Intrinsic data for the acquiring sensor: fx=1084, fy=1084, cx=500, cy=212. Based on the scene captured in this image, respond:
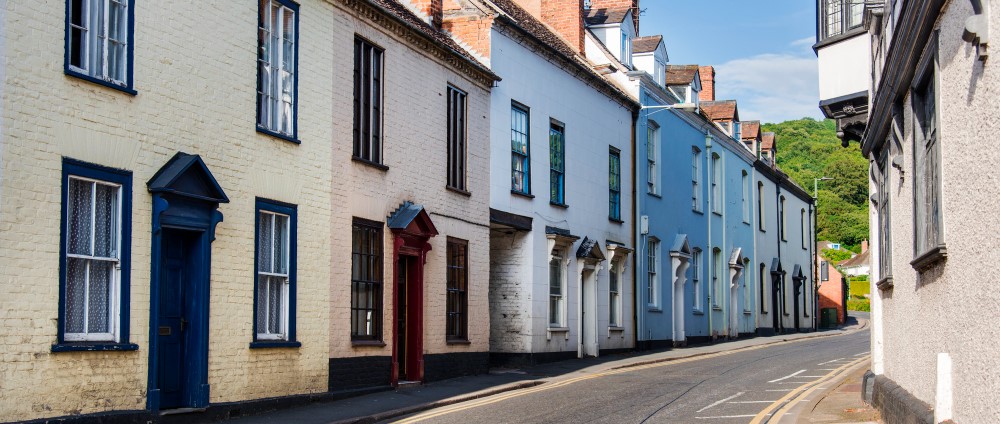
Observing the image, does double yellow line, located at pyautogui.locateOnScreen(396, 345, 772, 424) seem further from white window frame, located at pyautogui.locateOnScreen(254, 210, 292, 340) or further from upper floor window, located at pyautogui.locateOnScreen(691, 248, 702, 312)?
upper floor window, located at pyautogui.locateOnScreen(691, 248, 702, 312)

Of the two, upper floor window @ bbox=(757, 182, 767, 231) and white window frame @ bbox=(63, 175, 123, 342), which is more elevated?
upper floor window @ bbox=(757, 182, 767, 231)

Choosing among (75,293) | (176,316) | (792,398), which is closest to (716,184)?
(792,398)

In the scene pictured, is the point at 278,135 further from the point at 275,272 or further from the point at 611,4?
the point at 611,4

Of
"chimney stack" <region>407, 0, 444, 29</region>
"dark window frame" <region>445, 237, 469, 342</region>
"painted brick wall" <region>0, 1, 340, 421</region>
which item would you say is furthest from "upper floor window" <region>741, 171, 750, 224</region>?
"painted brick wall" <region>0, 1, 340, 421</region>

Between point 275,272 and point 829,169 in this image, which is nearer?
point 275,272

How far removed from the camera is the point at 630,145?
3061 centimetres

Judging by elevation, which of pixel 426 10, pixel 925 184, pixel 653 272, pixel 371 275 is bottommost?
pixel 371 275

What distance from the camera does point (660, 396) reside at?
54.7ft

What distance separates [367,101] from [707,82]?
31336mm

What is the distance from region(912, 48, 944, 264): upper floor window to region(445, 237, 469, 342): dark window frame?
11.1m

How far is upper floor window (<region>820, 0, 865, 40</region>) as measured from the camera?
1574 centimetres

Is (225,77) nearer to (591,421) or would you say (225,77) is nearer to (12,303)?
(12,303)

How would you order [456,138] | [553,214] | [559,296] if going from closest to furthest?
[456,138] → [553,214] → [559,296]

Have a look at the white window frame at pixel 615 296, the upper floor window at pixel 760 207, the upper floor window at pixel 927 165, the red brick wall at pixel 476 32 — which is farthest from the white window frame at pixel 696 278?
the upper floor window at pixel 927 165
